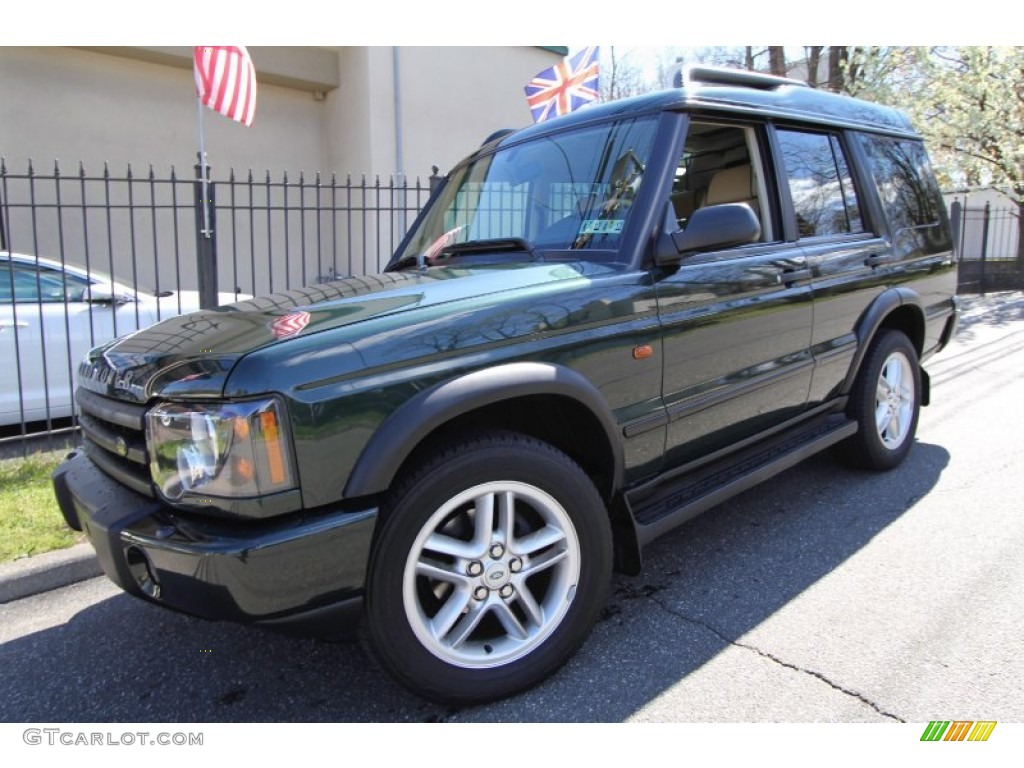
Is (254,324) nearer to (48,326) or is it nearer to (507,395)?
(507,395)

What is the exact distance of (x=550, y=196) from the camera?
294 cm

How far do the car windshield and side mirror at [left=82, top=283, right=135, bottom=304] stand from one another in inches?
122

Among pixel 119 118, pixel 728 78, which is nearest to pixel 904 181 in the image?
pixel 728 78

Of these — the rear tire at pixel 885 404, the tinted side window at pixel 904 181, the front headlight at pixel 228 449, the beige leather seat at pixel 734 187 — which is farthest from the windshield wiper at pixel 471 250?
the tinted side window at pixel 904 181

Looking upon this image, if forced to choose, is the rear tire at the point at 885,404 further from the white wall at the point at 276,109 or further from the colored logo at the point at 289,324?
the white wall at the point at 276,109

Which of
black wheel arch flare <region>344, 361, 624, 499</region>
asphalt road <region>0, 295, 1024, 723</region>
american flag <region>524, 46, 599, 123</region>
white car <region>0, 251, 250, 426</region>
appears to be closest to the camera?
black wheel arch flare <region>344, 361, 624, 499</region>

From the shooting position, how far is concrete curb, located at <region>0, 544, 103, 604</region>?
304 cm

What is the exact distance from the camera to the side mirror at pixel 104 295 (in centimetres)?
521

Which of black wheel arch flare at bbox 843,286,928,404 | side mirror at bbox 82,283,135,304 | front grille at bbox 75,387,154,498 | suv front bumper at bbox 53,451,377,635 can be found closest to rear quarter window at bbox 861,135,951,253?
black wheel arch flare at bbox 843,286,928,404

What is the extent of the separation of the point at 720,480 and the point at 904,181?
2.60m

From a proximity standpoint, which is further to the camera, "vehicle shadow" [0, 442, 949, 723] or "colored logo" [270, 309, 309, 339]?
"vehicle shadow" [0, 442, 949, 723]

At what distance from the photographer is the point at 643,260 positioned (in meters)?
2.55

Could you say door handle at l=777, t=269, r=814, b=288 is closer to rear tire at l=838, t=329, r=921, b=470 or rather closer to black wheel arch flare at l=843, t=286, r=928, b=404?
black wheel arch flare at l=843, t=286, r=928, b=404
